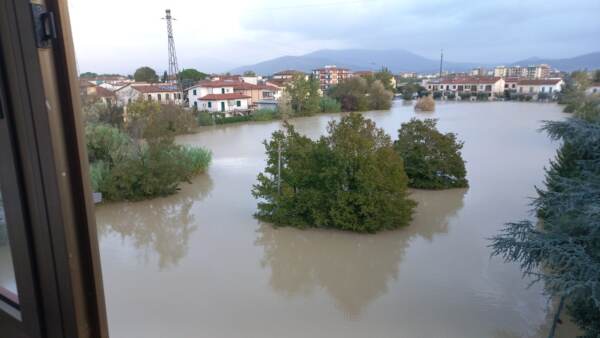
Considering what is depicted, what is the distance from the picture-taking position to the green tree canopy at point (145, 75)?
2375 centimetres

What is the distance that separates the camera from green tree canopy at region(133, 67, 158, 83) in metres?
23.8

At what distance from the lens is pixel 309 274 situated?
177 inches

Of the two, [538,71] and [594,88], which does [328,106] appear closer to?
[594,88]

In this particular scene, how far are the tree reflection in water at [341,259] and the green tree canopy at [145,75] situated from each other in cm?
2069

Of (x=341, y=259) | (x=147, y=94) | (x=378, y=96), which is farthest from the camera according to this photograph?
(x=378, y=96)

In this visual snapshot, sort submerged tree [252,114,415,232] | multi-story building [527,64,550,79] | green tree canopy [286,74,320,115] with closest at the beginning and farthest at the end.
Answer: submerged tree [252,114,415,232], green tree canopy [286,74,320,115], multi-story building [527,64,550,79]

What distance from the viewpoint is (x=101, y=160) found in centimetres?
761

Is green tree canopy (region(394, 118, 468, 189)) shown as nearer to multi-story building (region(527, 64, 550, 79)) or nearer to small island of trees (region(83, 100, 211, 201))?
small island of trees (region(83, 100, 211, 201))

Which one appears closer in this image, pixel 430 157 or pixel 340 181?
pixel 340 181

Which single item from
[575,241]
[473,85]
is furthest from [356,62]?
[575,241]

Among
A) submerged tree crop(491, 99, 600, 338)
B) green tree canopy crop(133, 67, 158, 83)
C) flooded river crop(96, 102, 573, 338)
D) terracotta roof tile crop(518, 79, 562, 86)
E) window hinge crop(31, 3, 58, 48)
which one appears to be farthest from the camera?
terracotta roof tile crop(518, 79, 562, 86)

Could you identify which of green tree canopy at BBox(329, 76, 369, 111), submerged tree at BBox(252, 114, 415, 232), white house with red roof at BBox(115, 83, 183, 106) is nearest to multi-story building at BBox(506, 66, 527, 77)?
green tree canopy at BBox(329, 76, 369, 111)

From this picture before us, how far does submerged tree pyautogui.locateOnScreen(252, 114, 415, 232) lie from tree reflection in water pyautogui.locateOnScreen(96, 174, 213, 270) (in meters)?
1.31

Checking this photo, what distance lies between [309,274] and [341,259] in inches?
20.4
